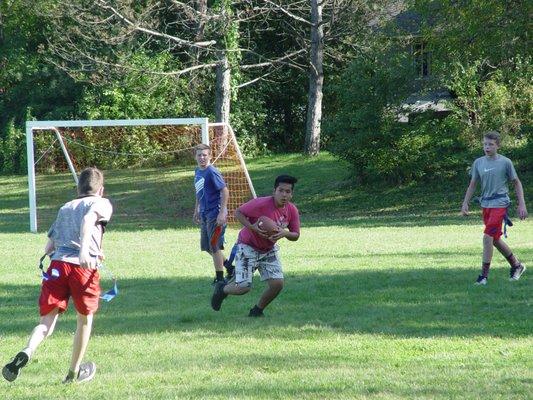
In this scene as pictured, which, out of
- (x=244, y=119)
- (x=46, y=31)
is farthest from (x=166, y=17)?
(x=46, y=31)

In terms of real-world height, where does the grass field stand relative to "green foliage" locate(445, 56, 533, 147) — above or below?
below

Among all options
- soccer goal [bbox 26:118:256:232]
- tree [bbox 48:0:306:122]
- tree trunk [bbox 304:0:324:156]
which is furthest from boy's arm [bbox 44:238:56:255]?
tree trunk [bbox 304:0:324:156]

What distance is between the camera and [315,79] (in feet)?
123

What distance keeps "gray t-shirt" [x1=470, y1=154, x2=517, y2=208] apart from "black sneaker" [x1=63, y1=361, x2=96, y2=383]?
6.02 m

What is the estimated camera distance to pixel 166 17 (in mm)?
38250

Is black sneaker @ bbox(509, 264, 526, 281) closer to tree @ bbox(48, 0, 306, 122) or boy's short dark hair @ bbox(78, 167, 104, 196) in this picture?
boy's short dark hair @ bbox(78, 167, 104, 196)

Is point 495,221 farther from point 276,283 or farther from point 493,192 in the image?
point 276,283

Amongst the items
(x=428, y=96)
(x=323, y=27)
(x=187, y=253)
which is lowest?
(x=187, y=253)

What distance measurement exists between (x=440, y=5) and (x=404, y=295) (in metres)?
22.3

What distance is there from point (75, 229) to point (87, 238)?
27 centimetres

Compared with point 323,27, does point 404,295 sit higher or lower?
lower

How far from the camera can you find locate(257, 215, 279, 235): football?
372 inches

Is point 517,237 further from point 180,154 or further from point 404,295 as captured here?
point 180,154

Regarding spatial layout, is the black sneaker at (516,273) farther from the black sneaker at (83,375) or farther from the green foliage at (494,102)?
the green foliage at (494,102)
